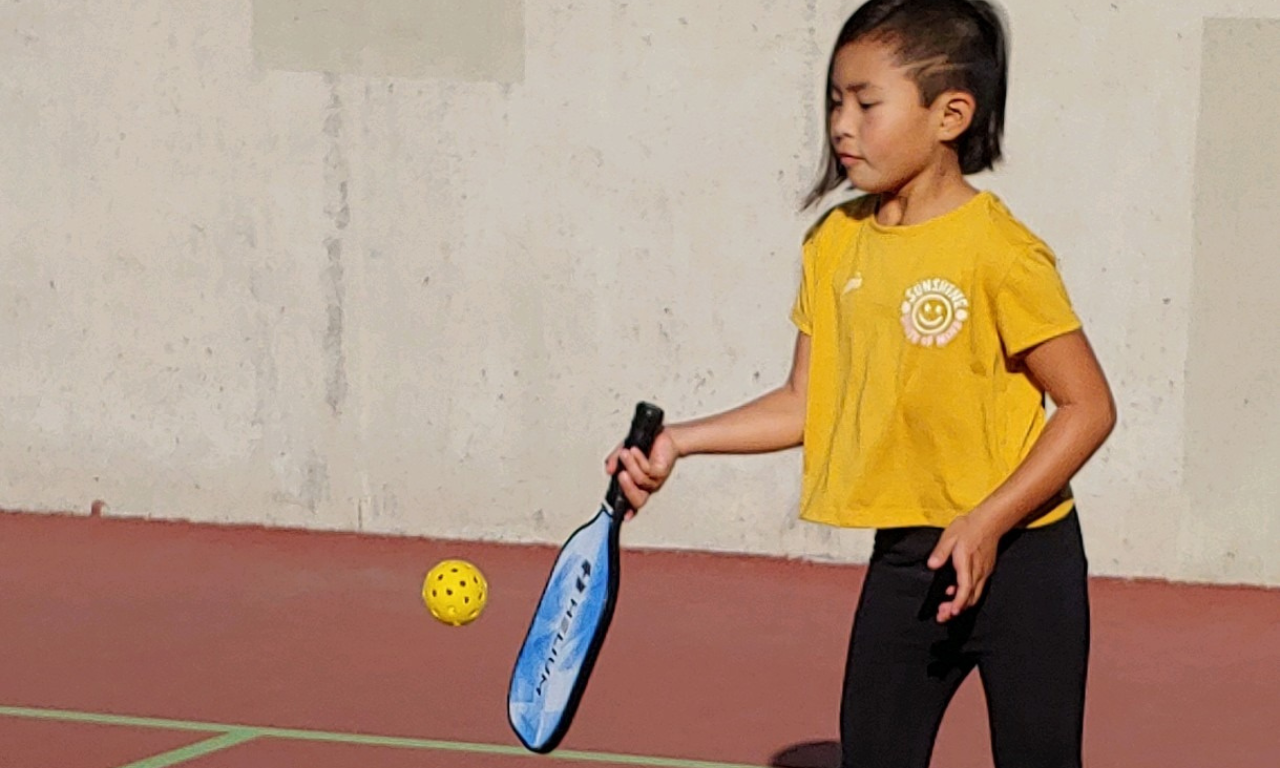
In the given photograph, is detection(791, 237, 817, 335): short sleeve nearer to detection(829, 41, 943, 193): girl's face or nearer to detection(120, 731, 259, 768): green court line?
detection(829, 41, 943, 193): girl's face

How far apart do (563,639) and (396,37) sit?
17.5ft

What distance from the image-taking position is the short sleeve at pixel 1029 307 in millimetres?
3910

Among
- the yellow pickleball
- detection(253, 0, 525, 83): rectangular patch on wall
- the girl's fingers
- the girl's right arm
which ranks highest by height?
detection(253, 0, 525, 83): rectangular patch on wall

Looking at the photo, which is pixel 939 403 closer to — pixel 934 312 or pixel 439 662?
pixel 934 312

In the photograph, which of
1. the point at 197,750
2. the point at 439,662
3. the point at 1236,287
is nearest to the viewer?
the point at 197,750

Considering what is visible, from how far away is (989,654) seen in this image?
406cm

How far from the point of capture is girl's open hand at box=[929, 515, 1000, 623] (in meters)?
3.81

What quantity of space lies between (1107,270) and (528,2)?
2304mm

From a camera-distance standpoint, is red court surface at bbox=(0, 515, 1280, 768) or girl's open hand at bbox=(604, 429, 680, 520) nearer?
girl's open hand at bbox=(604, 429, 680, 520)

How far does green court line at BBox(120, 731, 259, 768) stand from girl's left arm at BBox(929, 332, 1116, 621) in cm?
272

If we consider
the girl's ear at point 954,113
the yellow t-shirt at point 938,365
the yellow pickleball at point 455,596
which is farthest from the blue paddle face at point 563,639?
the yellow pickleball at point 455,596

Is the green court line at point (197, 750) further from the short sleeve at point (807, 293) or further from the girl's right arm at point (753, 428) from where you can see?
the short sleeve at point (807, 293)

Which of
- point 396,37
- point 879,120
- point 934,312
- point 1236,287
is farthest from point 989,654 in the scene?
point 396,37

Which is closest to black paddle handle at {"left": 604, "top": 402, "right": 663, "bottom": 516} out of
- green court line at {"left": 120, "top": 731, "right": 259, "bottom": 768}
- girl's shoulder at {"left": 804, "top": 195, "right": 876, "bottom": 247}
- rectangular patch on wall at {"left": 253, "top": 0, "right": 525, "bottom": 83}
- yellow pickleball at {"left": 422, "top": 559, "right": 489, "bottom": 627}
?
girl's shoulder at {"left": 804, "top": 195, "right": 876, "bottom": 247}
